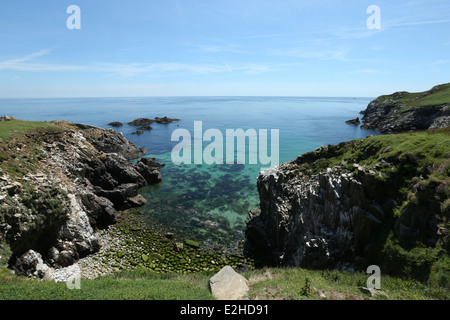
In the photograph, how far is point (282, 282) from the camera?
1533 centimetres

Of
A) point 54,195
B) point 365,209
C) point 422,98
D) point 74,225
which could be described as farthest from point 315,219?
point 422,98

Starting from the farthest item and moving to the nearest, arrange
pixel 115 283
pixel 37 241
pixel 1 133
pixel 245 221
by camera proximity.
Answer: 1. pixel 245 221
2. pixel 1 133
3. pixel 37 241
4. pixel 115 283

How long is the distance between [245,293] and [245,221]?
838 inches

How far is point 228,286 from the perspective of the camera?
1481cm

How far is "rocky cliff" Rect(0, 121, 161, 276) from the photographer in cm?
2063

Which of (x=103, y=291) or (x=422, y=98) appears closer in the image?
(x=103, y=291)

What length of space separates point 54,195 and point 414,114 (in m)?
119

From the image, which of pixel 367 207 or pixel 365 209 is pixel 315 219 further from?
pixel 367 207

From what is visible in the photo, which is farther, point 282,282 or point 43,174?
point 43,174

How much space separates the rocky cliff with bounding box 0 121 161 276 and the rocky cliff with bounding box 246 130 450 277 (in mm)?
23370

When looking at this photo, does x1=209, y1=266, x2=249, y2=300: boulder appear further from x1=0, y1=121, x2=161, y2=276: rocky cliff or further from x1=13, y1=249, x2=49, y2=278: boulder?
x1=0, y1=121, x2=161, y2=276: rocky cliff

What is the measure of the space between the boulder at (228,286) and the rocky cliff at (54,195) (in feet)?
54.7
